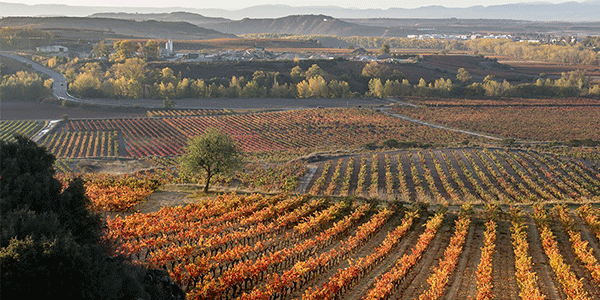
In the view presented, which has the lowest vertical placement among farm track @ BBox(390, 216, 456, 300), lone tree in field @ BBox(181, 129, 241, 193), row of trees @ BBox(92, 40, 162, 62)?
farm track @ BBox(390, 216, 456, 300)

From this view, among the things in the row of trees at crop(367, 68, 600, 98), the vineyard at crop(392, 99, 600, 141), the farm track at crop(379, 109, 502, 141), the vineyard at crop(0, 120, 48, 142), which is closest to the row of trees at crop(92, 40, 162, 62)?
the vineyard at crop(0, 120, 48, 142)

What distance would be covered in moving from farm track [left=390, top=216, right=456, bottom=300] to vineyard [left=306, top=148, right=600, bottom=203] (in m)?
8.78

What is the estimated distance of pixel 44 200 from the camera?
19219 millimetres

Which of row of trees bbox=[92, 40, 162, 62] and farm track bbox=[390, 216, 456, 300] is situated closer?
farm track bbox=[390, 216, 456, 300]

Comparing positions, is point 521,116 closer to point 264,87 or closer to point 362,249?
point 264,87

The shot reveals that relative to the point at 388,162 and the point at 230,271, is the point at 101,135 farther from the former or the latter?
the point at 230,271

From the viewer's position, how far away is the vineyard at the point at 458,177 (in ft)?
133

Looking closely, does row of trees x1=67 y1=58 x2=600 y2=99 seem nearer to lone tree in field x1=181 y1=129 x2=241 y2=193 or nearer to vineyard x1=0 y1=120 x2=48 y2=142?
vineyard x1=0 y1=120 x2=48 y2=142

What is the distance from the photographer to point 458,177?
45.3 m

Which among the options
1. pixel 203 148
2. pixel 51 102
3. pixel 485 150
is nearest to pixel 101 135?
pixel 51 102

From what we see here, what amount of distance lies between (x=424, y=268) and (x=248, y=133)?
213 ft

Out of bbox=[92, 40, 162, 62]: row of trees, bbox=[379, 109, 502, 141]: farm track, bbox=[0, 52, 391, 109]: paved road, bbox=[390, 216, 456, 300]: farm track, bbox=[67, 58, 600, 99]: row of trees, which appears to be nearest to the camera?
bbox=[390, 216, 456, 300]: farm track

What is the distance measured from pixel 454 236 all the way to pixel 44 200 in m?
19.4

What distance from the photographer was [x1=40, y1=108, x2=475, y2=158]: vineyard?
235 feet
